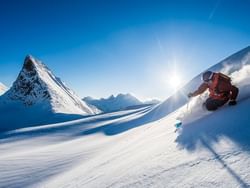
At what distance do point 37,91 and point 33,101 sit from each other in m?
5.26

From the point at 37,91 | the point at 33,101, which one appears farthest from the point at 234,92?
the point at 37,91

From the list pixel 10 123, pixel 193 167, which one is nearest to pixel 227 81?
pixel 193 167

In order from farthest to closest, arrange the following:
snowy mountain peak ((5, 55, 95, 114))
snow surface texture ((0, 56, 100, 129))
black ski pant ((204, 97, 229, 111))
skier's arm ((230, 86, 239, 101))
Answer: snowy mountain peak ((5, 55, 95, 114)) → snow surface texture ((0, 56, 100, 129)) → black ski pant ((204, 97, 229, 111)) → skier's arm ((230, 86, 239, 101))

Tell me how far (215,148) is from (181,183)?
105cm

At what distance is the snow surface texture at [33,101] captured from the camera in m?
61.2

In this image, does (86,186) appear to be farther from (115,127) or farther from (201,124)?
(115,127)

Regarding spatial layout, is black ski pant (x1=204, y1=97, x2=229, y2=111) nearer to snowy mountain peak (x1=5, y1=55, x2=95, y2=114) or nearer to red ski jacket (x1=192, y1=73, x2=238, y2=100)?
red ski jacket (x1=192, y1=73, x2=238, y2=100)

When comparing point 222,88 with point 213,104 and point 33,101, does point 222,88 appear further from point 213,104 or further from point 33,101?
point 33,101

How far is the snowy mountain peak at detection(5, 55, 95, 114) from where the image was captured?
237ft

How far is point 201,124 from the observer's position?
5.51 meters

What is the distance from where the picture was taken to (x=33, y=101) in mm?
75688

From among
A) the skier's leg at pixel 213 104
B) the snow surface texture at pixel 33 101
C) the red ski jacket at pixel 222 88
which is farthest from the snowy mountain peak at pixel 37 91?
the red ski jacket at pixel 222 88

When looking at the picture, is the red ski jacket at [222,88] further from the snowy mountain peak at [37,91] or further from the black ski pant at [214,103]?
the snowy mountain peak at [37,91]

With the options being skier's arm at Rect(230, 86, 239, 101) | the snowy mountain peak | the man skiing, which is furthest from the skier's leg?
the snowy mountain peak
